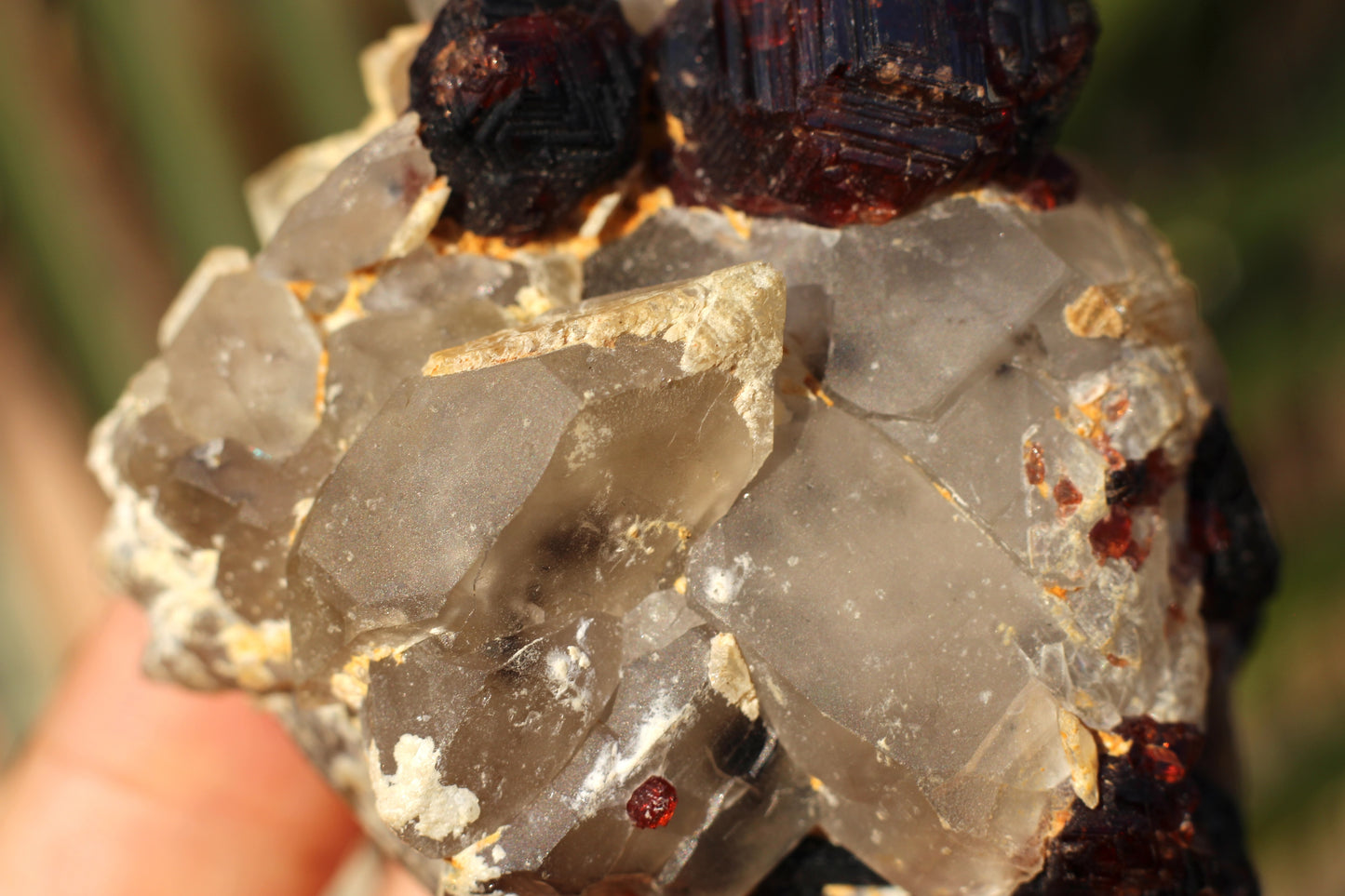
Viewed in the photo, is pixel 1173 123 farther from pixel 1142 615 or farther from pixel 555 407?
pixel 555 407

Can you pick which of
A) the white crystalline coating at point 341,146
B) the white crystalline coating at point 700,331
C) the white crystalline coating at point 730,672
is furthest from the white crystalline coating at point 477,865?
the white crystalline coating at point 341,146

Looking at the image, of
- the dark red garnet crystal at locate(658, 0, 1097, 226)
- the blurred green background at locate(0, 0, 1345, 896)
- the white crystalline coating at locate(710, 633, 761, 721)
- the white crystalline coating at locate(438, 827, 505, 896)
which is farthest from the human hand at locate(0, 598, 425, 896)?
the dark red garnet crystal at locate(658, 0, 1097, 226)

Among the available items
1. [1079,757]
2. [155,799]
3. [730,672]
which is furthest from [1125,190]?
[155,799]

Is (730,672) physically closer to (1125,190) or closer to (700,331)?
(700,331)

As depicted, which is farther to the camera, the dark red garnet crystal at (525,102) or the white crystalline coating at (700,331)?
the dark red garnet crystal at (525,102)

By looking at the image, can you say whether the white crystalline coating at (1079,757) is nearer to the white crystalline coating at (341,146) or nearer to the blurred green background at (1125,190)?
the white crystalline coating at (341,146)

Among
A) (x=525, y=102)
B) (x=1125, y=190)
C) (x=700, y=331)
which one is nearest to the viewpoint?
(x=700, y=331)
